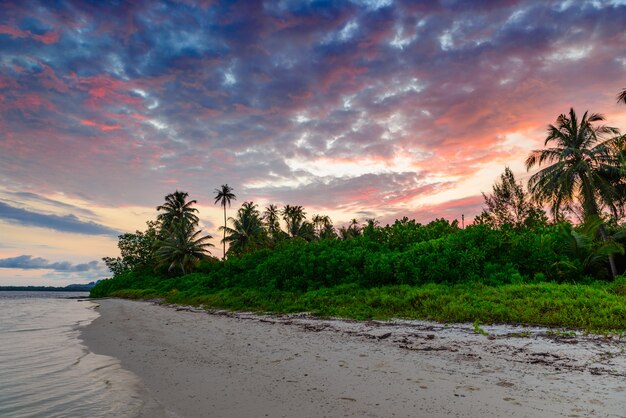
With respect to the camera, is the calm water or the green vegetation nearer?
the calm water

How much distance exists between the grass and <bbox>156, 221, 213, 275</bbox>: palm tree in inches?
1144

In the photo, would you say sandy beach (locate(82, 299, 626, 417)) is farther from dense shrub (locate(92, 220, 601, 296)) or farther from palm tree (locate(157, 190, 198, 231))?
palm tree (locate(157, 190, 198, 231))

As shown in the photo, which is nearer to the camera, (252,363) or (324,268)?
(252,363)

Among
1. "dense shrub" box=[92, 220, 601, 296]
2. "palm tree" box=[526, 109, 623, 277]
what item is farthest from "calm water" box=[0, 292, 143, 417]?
"palm tree" box=[526, 109, 623, 277]

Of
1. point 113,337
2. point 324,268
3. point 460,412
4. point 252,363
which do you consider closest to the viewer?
point 460,412

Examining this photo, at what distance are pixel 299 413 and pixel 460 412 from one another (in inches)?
55.9

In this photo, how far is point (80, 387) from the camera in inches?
170

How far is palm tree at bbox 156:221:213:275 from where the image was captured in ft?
136

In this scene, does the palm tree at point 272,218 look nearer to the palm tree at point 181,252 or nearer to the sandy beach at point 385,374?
the palm tree at point 181,252

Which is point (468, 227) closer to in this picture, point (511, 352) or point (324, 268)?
point (324, 268)

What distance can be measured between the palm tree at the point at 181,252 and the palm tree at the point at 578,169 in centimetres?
3503

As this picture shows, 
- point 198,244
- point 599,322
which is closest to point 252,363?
point 599,322

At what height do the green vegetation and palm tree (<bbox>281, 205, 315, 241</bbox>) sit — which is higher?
palm tree (<bbox>281, 205, 315, 241</bbox>)

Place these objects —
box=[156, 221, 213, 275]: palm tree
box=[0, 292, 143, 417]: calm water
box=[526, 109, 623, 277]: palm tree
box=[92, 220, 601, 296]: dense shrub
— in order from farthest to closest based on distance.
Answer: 1. box=[156, 221, 213, 275]: palm tree
2. box=[526, 109, 623, 277]: palm tree
3. box=[92, 220, 601, 296]: dense shrub
4. box=[0, 292, 143, 417]: calm water
